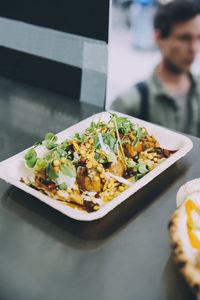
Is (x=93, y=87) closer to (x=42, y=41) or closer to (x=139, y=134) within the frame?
(x=42, y=41)

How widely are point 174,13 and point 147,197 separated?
196 cm

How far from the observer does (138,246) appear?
882 millimetres

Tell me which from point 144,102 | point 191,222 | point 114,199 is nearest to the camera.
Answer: point 191,222

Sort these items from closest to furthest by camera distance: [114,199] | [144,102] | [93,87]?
[114,199], [93,87], [144,102]

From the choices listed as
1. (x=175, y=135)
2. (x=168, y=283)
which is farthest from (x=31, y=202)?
(x=175, y=135)

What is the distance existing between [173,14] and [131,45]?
2244 mm

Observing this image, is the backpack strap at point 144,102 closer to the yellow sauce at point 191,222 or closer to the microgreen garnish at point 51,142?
the microgreen garnish at point 51,142

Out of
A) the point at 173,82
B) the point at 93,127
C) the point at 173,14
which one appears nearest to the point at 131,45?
the point at 173,14

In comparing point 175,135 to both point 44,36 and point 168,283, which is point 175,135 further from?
point 44,36

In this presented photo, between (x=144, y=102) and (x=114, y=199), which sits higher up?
(x=114, y=199)

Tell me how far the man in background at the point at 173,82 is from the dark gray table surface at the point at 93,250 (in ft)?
4.52

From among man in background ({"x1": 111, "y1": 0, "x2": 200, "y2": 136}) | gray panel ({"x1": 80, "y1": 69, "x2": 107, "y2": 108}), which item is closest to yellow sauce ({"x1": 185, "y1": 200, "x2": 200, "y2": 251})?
gray panel ({"x1": 80, "y1": 69, "x2": 107, "y2": 108})

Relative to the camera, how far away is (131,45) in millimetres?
4828

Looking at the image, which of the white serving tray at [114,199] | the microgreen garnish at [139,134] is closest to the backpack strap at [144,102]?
the white serving tray at [114,199]
